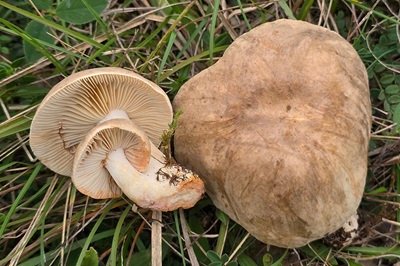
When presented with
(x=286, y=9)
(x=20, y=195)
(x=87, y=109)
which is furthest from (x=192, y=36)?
(x=20, y=195)

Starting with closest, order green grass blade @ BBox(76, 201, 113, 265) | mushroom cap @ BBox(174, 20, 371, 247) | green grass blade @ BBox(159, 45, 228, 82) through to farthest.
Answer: mushroom cap @ BBox(174, 20, 371, 247) < green grass blade @ BBox(76, 201, 113, 265) < green grass blade @ BBox(159, 45, 228, 82)

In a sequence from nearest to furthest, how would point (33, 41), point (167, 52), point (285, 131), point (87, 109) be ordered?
point (285, 131), point (87, 109), point (33, 41), point (167, 52)

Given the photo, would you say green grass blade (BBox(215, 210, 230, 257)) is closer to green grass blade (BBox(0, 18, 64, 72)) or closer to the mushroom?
the mushroom

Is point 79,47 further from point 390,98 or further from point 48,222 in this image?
point 390,98

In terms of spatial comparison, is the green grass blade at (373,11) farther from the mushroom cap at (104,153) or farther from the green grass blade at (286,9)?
the mushroom cap at (104,153)

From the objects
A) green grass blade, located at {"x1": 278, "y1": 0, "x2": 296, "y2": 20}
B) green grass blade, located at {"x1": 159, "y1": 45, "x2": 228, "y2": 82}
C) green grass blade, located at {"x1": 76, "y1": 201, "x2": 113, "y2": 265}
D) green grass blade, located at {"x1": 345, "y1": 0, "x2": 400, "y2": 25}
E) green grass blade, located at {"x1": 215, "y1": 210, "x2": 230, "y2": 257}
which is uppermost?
green grass blade, located at {"x1": 278, "y1": 0, "x2": 296, "y2": 20}

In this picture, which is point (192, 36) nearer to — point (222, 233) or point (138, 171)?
point (138, 171)

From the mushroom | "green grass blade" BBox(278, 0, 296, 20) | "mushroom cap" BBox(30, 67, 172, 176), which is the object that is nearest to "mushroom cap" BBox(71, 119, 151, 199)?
the mushroom
